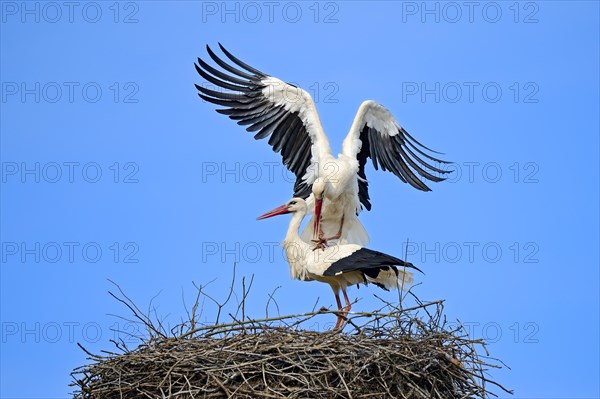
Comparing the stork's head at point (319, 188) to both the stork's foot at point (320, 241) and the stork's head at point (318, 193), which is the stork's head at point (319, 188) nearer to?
the stork's head at point (318, 193)

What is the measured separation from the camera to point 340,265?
28.4ft

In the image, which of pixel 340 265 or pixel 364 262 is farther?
pixel 340 265

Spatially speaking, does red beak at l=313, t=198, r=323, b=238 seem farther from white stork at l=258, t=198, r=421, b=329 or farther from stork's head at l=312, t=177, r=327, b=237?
white stork at l=258, t=198, r=421, b=329

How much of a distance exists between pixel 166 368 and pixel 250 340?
1.84 ft

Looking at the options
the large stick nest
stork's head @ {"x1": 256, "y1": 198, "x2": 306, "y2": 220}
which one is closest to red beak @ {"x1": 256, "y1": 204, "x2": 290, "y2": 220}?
stork's head @ {"x1": 256, "y1": 198, "x2": 306, "y2": 220}

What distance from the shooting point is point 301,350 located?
278 inches

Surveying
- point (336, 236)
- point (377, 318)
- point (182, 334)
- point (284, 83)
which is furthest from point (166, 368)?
point (284, 83)

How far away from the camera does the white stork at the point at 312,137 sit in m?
9.85

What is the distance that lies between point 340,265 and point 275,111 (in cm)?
216

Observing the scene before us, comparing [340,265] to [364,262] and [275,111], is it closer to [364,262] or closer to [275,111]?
[364,262]

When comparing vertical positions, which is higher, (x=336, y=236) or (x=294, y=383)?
(x=336, y=236)

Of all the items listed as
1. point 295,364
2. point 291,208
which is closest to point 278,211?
point 291,208

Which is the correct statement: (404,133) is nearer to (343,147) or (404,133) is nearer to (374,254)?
(343,147)

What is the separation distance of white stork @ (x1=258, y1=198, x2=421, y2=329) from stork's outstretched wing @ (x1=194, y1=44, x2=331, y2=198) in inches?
37.5
